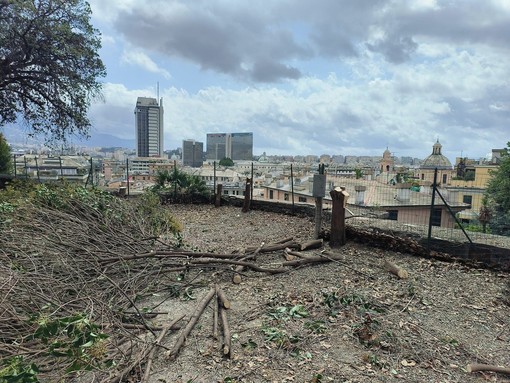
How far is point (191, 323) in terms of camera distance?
344 cm

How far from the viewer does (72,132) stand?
13586 mm

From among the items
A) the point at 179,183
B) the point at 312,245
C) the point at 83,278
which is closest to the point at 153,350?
the point at 83,278

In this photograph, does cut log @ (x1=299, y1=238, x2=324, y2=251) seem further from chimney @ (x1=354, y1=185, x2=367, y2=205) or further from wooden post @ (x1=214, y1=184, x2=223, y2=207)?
chimney @ (x1=354, y1=185, x2=367, y2=205)

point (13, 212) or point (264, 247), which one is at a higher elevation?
point (13, 212)

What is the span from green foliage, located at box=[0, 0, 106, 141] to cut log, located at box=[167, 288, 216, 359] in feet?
34.0

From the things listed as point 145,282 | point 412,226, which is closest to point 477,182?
point 412,226

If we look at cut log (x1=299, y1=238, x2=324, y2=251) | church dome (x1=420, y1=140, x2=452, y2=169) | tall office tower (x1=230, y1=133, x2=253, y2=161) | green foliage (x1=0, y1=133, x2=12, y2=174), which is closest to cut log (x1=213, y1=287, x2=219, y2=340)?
cut log (x1=299, y1=238, x2=324, y2=251)

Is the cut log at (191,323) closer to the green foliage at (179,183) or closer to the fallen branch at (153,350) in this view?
the fallen branch at (153,350)

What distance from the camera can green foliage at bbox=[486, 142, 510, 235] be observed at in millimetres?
5668

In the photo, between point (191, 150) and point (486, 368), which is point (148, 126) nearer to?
point (191, 150)

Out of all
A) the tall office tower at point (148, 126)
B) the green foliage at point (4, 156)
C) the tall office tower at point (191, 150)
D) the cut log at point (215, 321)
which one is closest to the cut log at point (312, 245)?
the cut log at point (215, 321)

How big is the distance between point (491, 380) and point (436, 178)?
12.4 feet

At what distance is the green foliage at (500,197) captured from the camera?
5.67 meters

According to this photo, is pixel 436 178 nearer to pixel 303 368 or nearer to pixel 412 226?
pixel 412 226
